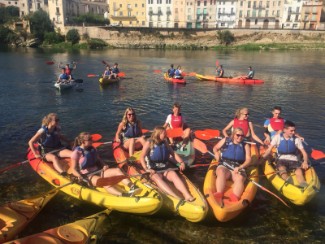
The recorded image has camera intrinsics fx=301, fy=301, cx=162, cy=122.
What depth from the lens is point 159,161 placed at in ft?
24.1

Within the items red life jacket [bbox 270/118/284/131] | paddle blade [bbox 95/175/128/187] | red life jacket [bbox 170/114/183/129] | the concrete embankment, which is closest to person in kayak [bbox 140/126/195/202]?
paddle blade [bbox 95/175/128/187]

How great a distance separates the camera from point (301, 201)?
703 cm

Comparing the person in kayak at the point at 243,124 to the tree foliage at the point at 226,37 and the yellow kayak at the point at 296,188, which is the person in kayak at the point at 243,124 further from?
the tree foliage at the point at 226,37

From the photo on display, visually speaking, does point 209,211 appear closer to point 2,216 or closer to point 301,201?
point 301,201

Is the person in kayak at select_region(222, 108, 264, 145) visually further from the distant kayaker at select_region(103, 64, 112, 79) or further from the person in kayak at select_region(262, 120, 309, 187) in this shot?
the distant kayaker at select_region(103, 64, 112, 79)

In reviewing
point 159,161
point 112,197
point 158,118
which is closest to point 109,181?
point 112,197

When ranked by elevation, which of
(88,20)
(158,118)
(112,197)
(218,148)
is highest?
(88,20)

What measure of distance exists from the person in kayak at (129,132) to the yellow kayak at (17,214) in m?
3.06

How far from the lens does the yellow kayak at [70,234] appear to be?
5.12m

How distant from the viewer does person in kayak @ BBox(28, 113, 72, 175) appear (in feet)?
26.8

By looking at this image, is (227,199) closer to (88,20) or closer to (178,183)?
(178,183)

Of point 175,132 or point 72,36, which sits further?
point 72,36

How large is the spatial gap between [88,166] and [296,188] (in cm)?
501

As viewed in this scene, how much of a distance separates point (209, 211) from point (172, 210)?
0.83m
